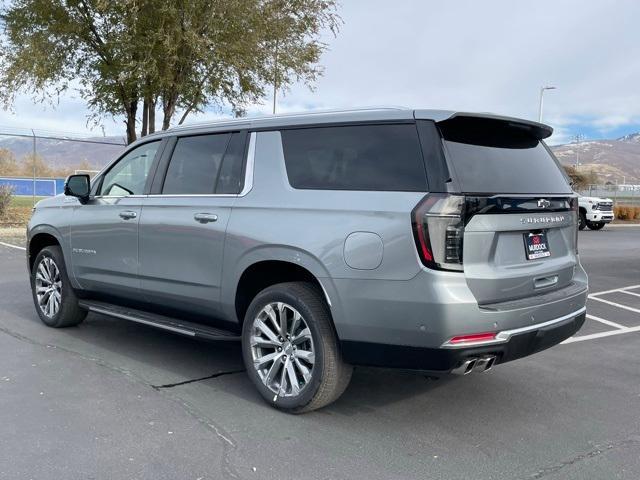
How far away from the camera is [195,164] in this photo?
16.5 feet

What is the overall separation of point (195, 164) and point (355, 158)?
5.20 feet

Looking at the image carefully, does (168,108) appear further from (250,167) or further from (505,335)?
(505,335)

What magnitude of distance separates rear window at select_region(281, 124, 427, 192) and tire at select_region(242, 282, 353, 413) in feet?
2.40

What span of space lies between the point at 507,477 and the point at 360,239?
1.52 m

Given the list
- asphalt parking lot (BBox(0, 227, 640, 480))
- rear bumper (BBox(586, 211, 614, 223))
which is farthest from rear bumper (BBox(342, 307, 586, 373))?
rear bumper (BBox(586, 211, 614, 223))

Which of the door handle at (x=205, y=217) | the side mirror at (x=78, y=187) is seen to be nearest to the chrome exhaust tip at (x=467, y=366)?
the door handle at (x=205, y=217)

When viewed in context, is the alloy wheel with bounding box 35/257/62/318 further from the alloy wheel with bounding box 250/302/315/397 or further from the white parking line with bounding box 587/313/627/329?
the white parking line with bounding box 587/313/627/329

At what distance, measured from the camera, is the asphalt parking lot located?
344cm

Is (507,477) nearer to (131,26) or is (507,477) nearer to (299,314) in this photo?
(299,314)

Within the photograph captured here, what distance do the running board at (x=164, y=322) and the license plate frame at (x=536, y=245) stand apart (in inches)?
81.9

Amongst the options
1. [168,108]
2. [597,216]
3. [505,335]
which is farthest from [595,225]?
[505,335]

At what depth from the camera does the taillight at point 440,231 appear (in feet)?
11.7

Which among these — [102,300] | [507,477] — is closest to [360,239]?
[507,477]

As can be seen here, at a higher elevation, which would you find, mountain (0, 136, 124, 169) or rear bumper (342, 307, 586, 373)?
mountain (0, 136, 124, 169)
